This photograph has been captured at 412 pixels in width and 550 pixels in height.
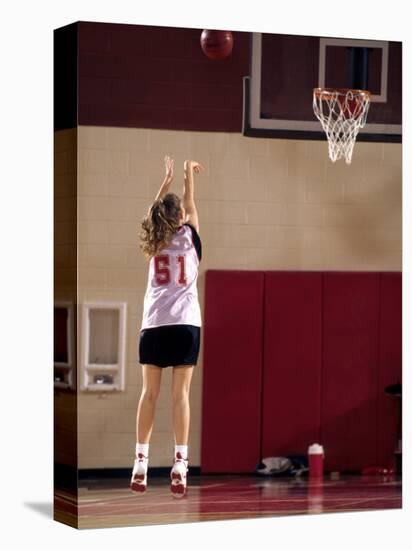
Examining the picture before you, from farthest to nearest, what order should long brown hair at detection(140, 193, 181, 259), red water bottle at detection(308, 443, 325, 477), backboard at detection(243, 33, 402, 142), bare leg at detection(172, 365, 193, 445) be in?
red water bottle at detection(308, 443, 325, 477) < backboard at detection(243, 33, 402, 142) < bare leg at detection(172, 365, 193, 445) < long brown hair at detection(140, 193, 181, 259)

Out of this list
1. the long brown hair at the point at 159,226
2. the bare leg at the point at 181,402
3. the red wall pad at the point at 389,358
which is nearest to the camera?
the long brown hair at the point at 159,226

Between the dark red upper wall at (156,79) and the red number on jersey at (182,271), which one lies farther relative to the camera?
the red number on jersey at (182,271)

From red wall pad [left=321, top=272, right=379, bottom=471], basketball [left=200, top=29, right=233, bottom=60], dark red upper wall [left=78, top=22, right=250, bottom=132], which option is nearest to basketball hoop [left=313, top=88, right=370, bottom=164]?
dark red upper wall [left=78, top=22, right=250, bottom=132]

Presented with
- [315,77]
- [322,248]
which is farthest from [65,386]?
[315,77]

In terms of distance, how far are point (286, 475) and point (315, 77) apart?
244cm

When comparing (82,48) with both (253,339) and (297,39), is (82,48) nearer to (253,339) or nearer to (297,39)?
(297,39)

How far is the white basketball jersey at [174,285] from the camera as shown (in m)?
7.90

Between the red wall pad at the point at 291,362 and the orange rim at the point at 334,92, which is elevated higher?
the orange rim at the point at 334,92

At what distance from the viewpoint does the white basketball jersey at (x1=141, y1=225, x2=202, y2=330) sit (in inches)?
311

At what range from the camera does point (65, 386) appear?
26.1 feet

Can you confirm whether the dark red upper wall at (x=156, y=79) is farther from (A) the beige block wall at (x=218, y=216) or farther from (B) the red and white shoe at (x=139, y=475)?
(B) the red and white shoe at (x=139, y=475)

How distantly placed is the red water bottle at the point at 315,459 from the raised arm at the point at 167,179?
6.04 feet

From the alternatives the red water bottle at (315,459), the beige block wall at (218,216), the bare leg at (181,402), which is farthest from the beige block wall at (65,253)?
the red water bottle at (315,459)

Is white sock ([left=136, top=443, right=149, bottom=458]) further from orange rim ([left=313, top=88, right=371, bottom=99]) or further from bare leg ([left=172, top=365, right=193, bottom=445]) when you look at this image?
orange rim ([left=313, top=88, right=371, bottom=99])
